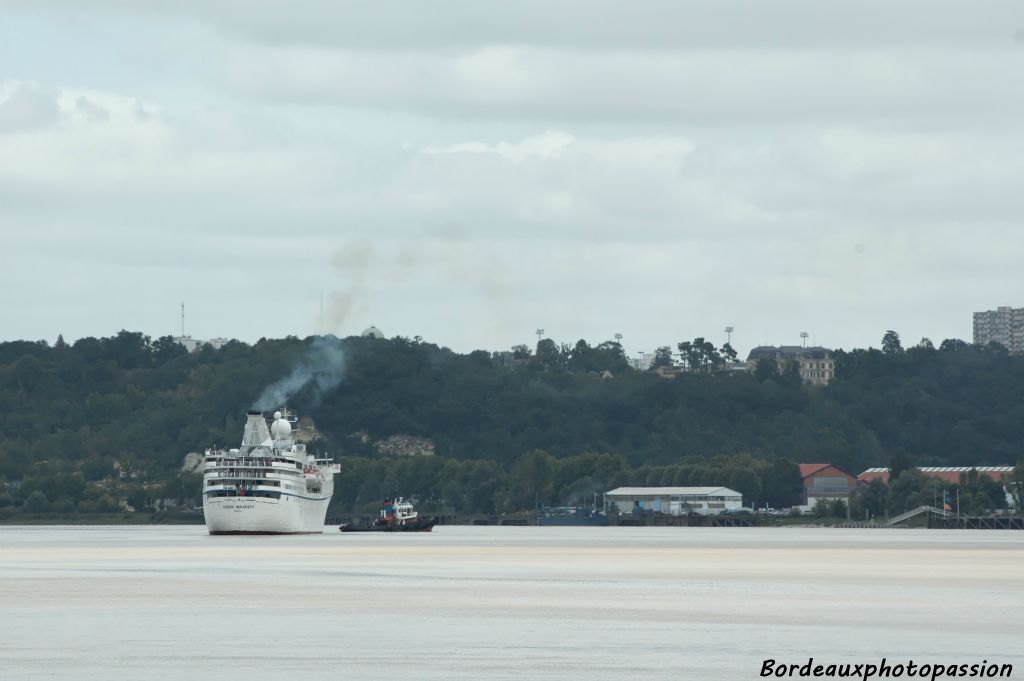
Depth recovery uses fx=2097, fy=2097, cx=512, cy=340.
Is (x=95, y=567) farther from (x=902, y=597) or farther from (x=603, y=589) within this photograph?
(x=902, y=597)

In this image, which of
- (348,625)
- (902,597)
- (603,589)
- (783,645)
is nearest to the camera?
(783,645)

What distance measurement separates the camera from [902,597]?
91688mm

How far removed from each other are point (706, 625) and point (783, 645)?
8615 mm

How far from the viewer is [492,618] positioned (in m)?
79.2

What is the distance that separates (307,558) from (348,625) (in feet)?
248

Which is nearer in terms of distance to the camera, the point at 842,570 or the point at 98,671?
the point at 98,671

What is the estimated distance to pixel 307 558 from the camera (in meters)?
150

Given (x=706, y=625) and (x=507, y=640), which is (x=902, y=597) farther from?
(x=507, y=640)

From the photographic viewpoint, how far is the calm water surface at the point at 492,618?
61.7m

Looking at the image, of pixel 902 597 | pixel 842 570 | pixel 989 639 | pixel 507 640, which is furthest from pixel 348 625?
pixel 842 570

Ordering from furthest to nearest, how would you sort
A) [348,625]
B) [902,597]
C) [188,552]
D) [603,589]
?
1. [188,552]
2. [603,589]
3. [902,597]
4. [348,625]

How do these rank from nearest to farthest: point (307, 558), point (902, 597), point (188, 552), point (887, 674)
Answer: point (887, 674) < point (902, 597) < point (307, 558) < point (188, 552)

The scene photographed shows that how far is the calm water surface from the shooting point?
202ft

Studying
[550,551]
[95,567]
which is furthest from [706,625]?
[550,551]
